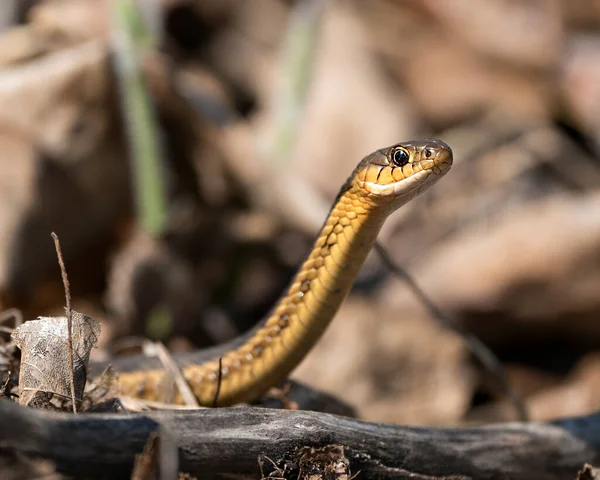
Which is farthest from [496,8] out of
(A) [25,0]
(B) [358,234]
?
(B) [358,234]

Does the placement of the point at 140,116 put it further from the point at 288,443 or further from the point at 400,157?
the point at 288,443

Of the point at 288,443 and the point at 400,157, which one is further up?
the point at 400,157

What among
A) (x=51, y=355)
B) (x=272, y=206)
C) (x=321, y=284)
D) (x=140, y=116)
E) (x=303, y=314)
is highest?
(x=140, y=116)

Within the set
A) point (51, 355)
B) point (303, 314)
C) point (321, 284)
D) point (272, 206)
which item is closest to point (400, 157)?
point (321, 284)

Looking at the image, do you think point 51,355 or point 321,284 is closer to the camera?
point 51,355

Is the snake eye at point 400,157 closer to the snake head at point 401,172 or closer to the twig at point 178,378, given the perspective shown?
the snake head at point 401,172

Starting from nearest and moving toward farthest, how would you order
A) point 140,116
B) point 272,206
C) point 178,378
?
point 178,378
point 140,116
point 272,206
